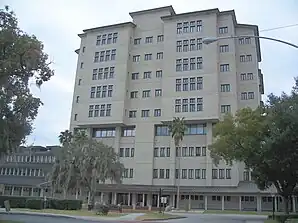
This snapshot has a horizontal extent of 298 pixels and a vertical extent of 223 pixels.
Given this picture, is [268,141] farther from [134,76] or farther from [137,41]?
[137,41]

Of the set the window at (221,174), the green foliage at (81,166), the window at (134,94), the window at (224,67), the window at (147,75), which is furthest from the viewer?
the window at (147,75)

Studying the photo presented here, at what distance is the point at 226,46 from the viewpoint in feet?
243

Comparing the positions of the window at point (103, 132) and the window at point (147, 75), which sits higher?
the window at point (147, 75)

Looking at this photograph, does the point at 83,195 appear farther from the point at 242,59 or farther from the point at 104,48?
the point at 242,59

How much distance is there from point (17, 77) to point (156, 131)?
5479cm

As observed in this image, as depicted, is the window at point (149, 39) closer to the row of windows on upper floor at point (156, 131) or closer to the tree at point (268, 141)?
the row of windows on upper floor at point (156, 131)

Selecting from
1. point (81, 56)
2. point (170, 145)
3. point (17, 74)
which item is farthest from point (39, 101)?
point (81, 56)

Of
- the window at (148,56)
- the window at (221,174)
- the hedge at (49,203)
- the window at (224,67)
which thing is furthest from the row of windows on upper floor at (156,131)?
the hedge at (49,203)

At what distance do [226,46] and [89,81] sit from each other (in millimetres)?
29416

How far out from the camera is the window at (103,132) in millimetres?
78125

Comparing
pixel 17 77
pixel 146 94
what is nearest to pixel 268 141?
pixel 17 77

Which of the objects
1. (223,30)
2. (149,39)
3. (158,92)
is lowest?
(158,92)

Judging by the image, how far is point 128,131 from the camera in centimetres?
7719

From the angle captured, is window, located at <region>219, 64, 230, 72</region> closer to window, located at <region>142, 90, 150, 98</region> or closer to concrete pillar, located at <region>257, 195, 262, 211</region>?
window, located at <region>142, 90, 150, 98</region>
